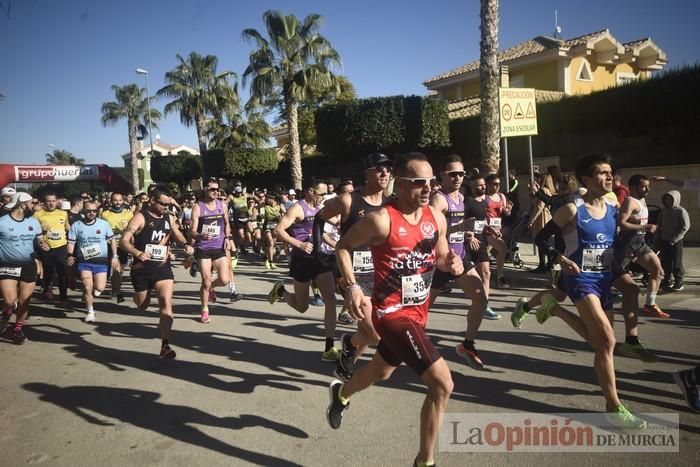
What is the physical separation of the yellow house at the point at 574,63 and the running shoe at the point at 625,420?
73.5 ft

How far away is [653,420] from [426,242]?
2.18m

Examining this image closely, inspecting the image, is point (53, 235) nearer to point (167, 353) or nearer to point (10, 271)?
point (10, 271)

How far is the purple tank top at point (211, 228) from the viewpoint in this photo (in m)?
8.23

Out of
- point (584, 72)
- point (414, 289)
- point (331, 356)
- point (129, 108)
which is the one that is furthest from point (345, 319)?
point (129, 108)

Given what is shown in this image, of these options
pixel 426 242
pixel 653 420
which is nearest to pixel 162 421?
pixel 426 242

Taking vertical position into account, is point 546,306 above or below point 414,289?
below

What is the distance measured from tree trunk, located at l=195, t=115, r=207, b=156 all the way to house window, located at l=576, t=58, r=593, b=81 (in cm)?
2306

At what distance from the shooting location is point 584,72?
27703 mm

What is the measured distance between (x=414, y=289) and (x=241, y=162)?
31.7 metres

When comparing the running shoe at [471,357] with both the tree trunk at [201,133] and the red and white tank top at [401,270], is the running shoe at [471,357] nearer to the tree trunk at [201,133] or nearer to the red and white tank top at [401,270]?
the red and white tank top at [401,270]

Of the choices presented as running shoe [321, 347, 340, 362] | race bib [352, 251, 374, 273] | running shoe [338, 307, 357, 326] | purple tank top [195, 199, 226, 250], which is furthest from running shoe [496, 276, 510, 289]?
race bib [352, 251, 374, 273]

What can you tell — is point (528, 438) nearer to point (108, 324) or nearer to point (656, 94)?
point (108, 324)

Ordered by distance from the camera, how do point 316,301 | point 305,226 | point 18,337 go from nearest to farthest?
1. point 18,337
2. point 305,226
3. point 316,301

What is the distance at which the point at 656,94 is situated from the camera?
15.0 metres
